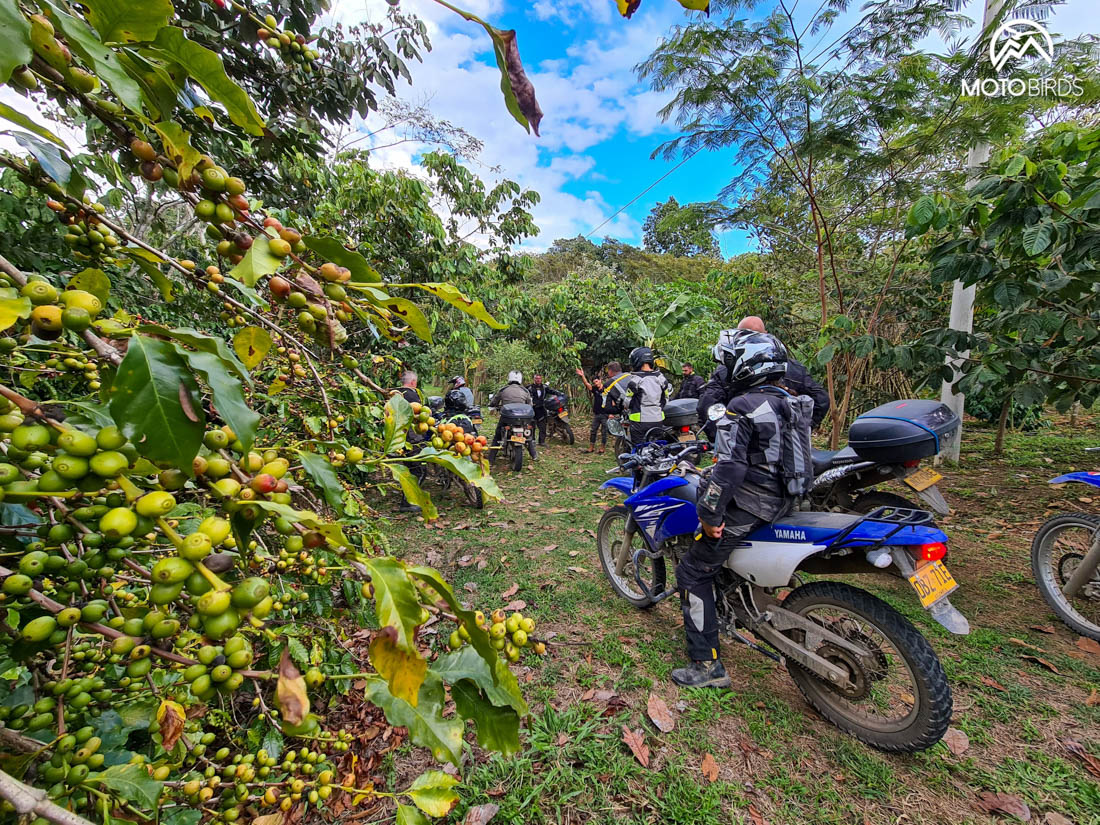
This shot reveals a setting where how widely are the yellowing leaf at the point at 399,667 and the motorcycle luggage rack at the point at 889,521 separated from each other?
2.11m

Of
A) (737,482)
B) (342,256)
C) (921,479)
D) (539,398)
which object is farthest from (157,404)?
(539,398)

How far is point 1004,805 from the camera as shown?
5.68ft

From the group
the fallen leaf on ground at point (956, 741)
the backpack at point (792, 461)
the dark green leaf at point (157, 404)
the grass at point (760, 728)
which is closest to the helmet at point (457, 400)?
the grass at point (760, 728)

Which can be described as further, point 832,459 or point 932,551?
point 832,459

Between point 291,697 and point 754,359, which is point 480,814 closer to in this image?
point 291,697

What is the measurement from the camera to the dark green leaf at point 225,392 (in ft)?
1.74

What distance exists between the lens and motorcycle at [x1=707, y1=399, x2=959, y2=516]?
2.83 m

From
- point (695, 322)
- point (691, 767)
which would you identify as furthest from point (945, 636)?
point (695, 322)

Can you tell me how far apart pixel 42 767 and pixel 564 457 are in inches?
304

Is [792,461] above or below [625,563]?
above

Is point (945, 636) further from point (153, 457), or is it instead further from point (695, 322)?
point (695, 322)

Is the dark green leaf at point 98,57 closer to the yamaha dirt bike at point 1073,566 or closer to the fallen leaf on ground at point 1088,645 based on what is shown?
the yamaha dirt bike at point 1073,566

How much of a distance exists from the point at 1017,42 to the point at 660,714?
20.6 ft


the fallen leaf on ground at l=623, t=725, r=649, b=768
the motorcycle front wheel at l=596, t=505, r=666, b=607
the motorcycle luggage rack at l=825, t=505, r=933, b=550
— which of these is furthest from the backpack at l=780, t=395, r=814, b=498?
the fallen leaf on ground at l=623, t=725, r=649, b=768
